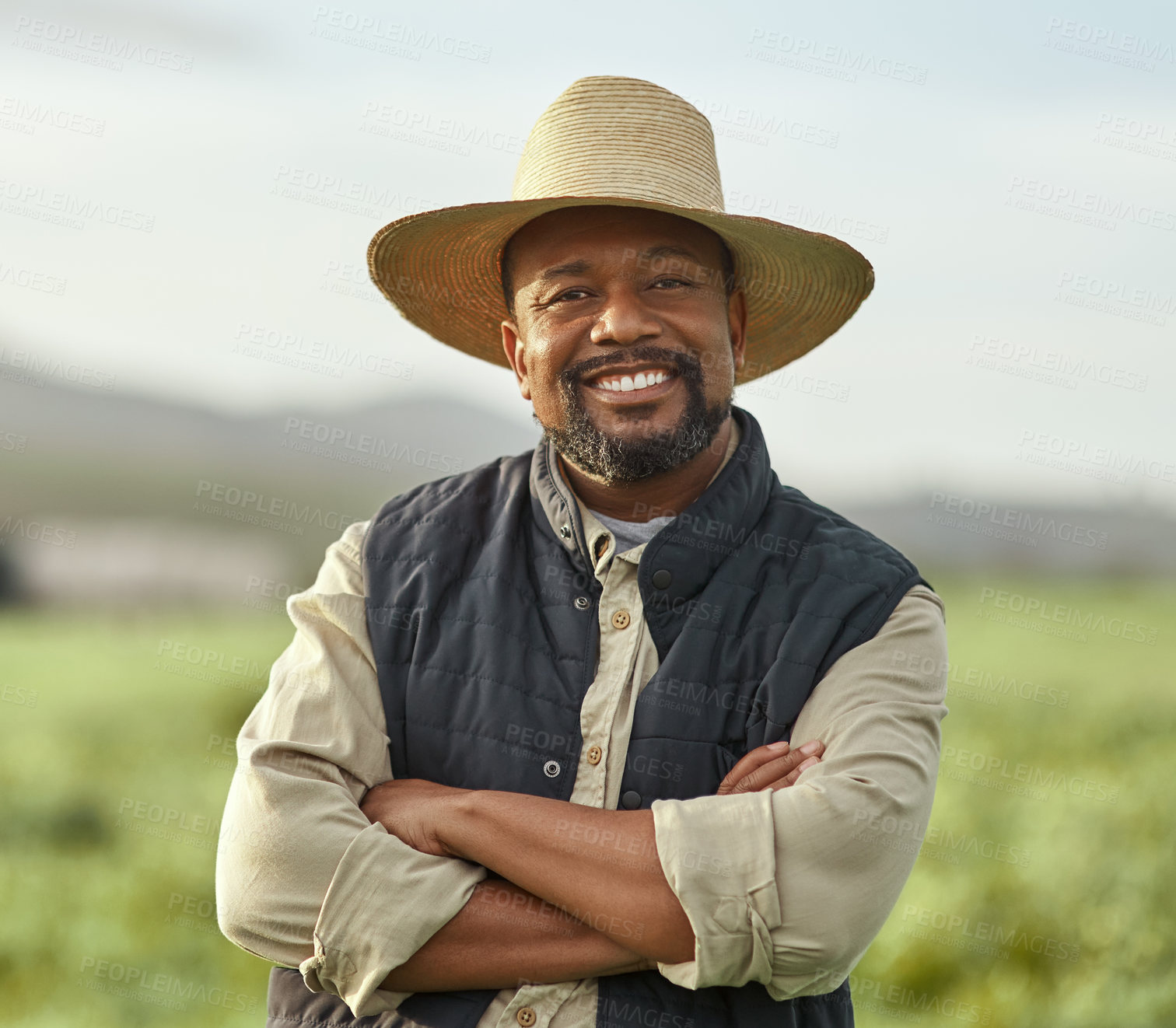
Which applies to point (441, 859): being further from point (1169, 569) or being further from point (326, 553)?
point (1169, 569)

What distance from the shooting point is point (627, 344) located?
2324mm

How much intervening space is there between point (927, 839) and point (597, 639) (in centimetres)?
511

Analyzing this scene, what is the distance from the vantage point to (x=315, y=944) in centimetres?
196

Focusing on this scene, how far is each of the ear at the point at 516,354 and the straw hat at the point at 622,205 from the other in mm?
178

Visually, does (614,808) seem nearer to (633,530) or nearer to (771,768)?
(771,768)

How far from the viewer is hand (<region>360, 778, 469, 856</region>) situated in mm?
2027

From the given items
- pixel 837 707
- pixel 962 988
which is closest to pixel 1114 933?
pixel 962 988

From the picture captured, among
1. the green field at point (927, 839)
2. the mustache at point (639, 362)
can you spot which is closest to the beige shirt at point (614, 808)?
the mustache at point (639, 362)

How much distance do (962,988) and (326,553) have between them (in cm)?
455

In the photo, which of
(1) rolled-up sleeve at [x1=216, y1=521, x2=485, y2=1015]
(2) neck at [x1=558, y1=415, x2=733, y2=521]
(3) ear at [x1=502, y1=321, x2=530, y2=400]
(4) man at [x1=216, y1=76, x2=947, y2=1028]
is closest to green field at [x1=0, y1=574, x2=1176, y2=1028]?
(2) neck at [x1=558, y1=415, x2=733, y2=521]

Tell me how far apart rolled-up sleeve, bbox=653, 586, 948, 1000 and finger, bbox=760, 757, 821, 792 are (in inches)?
0.8

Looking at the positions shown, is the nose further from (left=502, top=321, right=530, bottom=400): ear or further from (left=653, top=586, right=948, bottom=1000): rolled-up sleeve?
Result: (left=653, top=586, right=948, bottom=1000): rolled-up sleeve

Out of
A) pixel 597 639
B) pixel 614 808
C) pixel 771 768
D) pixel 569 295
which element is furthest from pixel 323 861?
pixel 569 295

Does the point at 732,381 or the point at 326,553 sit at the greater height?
the point at 732,381
